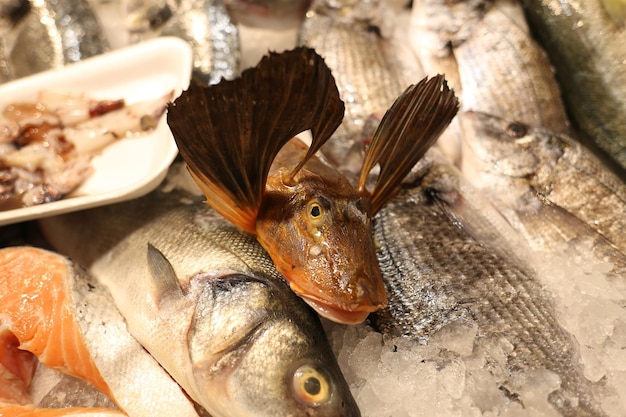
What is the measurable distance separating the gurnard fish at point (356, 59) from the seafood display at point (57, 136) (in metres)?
0.68

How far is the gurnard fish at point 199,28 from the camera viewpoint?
2096 mm

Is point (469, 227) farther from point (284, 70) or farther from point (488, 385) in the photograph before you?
point (284, 70)

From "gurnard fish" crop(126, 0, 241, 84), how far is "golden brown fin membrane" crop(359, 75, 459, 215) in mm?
1056

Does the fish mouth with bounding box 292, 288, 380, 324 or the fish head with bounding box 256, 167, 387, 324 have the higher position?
the fish head with bounding box 256, 167, 387, 324

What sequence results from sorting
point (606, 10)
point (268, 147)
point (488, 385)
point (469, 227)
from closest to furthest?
1. point (268, 147)
2. point (488, 385)
3. point (469, 227)
4. point (606, 10)

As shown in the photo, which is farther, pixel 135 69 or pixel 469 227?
pixel 135 69

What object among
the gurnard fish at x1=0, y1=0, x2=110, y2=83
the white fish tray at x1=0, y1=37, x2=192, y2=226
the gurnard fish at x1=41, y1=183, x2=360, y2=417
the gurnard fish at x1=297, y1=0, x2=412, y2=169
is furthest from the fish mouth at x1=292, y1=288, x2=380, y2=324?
the gurnard fish at x1=0, y1=0, x2=110, y2=83

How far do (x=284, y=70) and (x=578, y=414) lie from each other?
1.03 metres

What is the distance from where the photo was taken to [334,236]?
1.10m

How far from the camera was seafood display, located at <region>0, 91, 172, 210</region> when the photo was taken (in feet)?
5.11

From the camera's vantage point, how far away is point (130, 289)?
1437mm

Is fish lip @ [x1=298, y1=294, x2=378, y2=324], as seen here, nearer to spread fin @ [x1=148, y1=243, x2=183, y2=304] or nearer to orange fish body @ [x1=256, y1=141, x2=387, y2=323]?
orange fish body @ [x1=256, y1=141, x2=387, y2=323]

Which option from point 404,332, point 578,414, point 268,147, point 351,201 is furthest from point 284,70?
point 578,414

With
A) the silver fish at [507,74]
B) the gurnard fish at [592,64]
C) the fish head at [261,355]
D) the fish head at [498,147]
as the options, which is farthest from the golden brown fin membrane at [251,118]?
the gurnard fish at [592,64]
